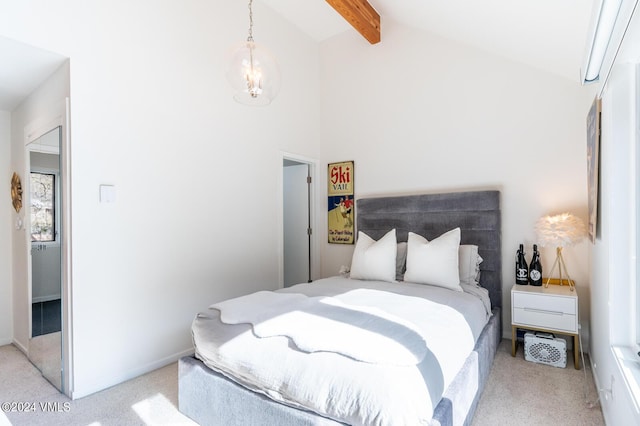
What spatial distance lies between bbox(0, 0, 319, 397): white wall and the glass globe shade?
1009 millimetres

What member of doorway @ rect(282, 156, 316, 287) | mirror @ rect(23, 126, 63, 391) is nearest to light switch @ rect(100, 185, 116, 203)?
mirror @ rect(23, 126, 63, 391)

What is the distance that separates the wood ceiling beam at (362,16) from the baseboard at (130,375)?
3.49 metres

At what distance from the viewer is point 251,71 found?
2150 millimetres

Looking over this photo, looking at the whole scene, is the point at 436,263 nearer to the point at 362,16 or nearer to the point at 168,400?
the point at 168,400

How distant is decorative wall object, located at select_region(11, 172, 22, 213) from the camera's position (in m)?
3.19

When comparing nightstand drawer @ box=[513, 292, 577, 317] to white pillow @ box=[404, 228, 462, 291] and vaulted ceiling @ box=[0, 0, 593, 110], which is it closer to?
white pillow @ box=[404, 228, 462, 291]

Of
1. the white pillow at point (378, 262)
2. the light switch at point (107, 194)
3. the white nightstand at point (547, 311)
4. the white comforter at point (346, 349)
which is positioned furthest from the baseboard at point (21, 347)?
the white nightstand at point (547, 311)

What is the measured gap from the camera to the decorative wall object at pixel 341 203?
433 cm

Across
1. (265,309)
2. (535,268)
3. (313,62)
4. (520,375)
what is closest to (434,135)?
(535,268)

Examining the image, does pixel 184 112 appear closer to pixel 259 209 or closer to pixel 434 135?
pixel 259 209

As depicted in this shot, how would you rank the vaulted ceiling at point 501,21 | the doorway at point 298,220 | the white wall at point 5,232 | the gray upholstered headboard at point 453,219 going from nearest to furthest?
the vaulted ceiling at point 501,21 → the gray upholstered headboard at point 453,219 → the white wall at point 5,232 → the doorway at point 298,220

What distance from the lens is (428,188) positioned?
373 cm

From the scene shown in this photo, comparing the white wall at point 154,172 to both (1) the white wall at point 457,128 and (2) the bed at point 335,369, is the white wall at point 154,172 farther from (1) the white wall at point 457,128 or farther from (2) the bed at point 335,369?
(1) the white wall at point 457,128

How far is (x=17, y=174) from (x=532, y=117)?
4.96 metres
